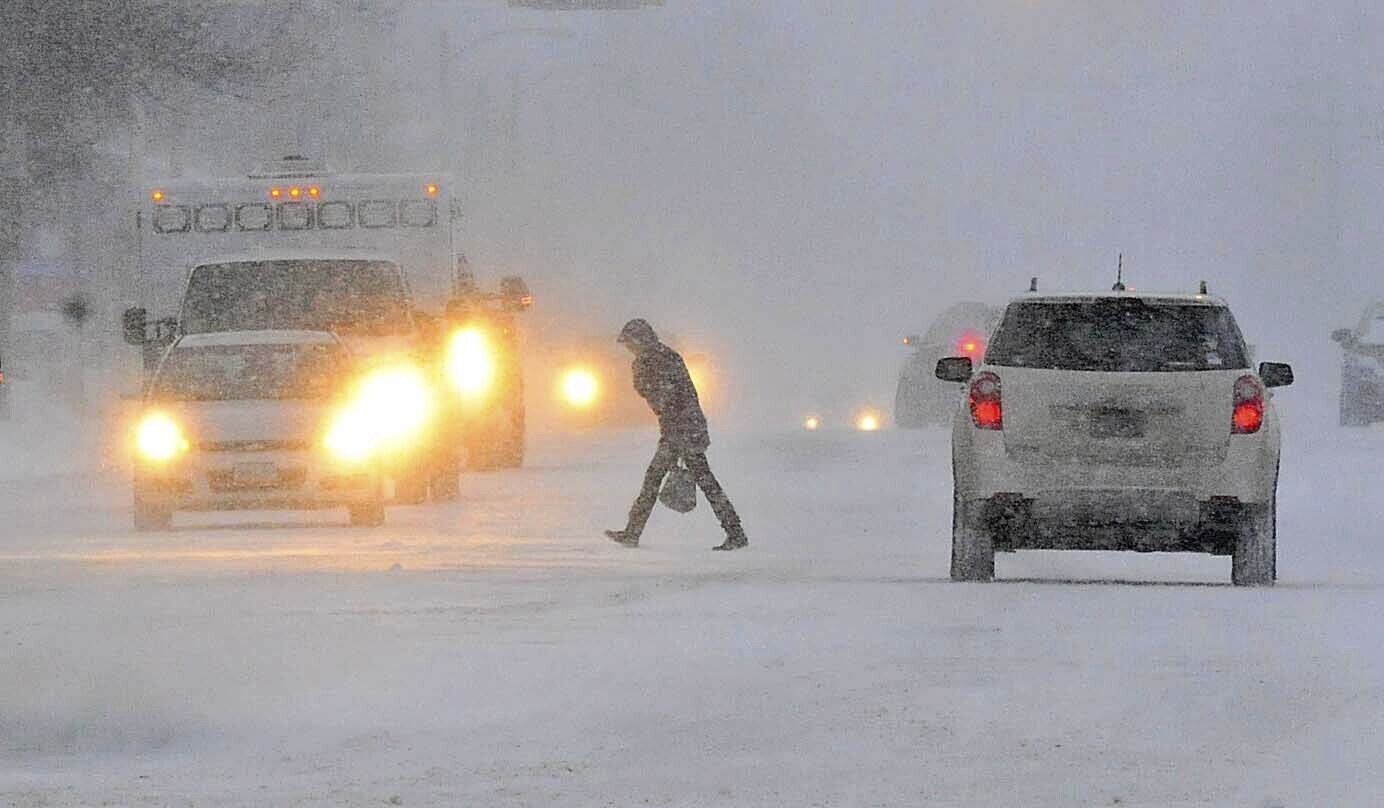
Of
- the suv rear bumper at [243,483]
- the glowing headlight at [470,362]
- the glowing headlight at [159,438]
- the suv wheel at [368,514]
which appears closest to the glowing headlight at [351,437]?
the suv rear bumper at [243,483]

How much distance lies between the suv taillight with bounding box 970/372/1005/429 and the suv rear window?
0.45 ft

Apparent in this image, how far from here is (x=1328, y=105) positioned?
2884 inches

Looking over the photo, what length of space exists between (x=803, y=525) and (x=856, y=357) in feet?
190

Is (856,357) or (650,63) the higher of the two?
(650,63)

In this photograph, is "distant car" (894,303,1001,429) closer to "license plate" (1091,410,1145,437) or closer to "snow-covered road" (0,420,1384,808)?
"snow-covered road" (0,420,1384,808)

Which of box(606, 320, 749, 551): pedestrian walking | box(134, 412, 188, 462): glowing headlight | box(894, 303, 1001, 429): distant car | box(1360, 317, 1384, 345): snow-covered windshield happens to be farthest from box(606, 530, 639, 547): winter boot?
box(1360, 317, 1384, 345): snow-covered windshield

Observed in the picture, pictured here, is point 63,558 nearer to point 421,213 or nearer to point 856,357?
point 421,213

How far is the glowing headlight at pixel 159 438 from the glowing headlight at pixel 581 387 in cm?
2311

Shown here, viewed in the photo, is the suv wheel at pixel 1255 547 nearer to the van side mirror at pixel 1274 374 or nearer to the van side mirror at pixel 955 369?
the van side mirror at pixel 1274 374

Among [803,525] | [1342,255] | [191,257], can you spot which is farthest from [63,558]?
[1342,255]

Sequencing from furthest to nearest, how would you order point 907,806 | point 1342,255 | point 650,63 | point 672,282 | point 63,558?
point 650,63, point 672,282, point 1342,255, point 63,558, point 907,806

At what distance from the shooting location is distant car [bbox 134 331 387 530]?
864 inches

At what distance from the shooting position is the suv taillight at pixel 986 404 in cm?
1536

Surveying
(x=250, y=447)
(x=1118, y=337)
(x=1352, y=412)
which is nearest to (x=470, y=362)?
(x=250, y=447)
